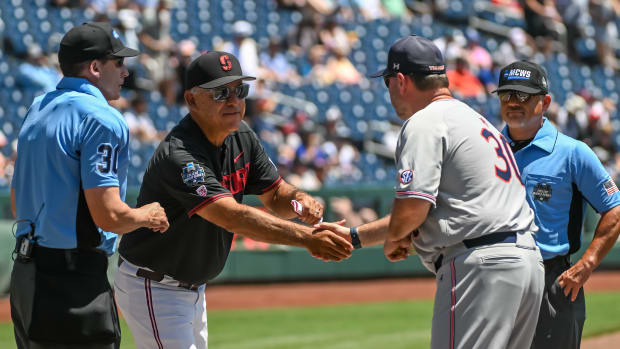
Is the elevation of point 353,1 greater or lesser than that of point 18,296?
greater

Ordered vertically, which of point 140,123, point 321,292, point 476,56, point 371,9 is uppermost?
point 371,9

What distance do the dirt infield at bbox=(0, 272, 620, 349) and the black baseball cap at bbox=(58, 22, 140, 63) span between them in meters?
6.99

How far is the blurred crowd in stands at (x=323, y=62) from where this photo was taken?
13.2 metres

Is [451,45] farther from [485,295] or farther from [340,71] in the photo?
[485,295]

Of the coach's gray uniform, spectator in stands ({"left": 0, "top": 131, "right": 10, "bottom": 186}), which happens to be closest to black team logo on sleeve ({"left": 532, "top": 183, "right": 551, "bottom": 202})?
the coach's gray uniform

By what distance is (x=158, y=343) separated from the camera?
431cm

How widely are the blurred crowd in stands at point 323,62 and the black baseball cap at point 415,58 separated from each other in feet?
27.5

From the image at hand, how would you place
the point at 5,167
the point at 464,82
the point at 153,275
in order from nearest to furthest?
the point at 153,275 < the point at 5,167 < the point at 464,82

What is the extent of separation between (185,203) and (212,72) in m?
0.70

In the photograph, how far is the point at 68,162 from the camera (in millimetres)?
3812

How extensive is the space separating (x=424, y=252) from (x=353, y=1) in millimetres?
14417

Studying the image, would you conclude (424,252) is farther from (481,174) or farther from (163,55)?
(163,55)

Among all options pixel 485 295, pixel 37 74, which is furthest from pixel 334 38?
pixel 485 295

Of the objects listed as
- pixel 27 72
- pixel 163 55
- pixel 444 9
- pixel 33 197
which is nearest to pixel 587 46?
pixel 444 9
